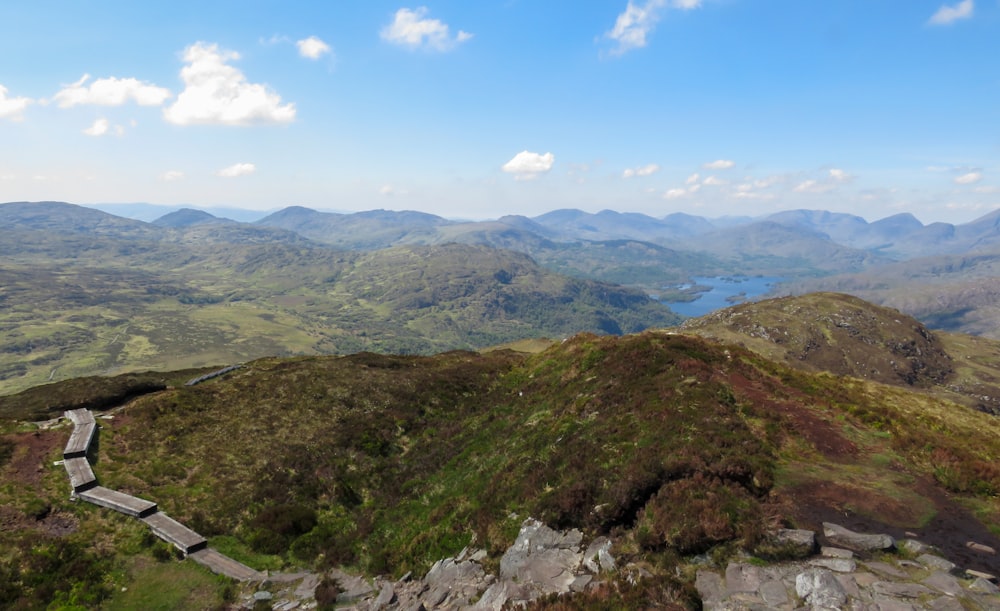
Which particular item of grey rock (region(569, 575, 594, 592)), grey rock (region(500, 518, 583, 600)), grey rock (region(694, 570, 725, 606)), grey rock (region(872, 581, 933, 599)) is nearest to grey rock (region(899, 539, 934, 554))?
grey rock (region(872, 581, 933, 599))

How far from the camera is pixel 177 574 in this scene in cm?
2236

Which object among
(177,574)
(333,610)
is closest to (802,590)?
(333,610)

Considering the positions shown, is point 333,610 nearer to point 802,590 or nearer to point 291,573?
point 291,573

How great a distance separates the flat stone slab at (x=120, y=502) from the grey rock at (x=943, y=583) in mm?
34879

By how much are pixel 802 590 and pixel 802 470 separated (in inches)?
328

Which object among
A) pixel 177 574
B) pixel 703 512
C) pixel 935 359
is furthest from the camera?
pixel 935 359

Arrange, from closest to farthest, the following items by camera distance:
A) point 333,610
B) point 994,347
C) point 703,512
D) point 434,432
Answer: point 703,512 < point 333,610 < point 434,432 < point 994,347

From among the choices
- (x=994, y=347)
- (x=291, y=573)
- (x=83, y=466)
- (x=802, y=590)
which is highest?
(x=802, y=590)

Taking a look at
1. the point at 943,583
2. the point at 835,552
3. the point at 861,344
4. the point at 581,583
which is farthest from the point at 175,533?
the point at 861,344

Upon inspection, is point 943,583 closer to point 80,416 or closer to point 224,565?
point 224,565

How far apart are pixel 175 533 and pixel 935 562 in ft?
109

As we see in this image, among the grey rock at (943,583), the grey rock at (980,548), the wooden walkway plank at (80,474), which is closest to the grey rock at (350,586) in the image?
the wooden walkway plank at (80,474)

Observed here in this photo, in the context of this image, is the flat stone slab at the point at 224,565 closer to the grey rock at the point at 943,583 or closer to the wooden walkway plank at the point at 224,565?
the wooden walkway plank at the point at 224,565

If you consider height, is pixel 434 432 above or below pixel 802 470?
below
